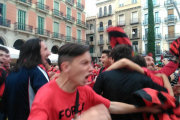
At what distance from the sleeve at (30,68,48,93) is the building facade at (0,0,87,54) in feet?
52.6

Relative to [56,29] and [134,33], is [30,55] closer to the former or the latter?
[56,29]

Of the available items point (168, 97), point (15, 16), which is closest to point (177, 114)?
point (168, 97)

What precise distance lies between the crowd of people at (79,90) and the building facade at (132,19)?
31.2 meters

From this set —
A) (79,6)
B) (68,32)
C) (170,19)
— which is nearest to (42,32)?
(68,32)

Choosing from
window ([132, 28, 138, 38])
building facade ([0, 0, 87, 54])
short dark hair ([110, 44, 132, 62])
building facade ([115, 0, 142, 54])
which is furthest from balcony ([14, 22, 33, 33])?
window ([132, 28, 138, 38])

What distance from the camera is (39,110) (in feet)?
3.84

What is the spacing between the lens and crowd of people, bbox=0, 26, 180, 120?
4.37 feet

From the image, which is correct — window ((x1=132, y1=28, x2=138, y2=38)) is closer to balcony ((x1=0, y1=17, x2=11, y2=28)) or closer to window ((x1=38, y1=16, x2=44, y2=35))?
window ((x1=38, y1=16, x2=44, y2=35))

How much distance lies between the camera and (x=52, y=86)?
1.41 m

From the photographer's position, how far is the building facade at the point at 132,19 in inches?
1284

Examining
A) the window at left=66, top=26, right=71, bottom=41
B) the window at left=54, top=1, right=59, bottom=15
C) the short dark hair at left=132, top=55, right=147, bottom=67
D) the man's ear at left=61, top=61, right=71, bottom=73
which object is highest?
the window at left=54, top=1, right=59, bottom=15

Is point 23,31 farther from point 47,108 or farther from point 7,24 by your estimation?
point 47,108

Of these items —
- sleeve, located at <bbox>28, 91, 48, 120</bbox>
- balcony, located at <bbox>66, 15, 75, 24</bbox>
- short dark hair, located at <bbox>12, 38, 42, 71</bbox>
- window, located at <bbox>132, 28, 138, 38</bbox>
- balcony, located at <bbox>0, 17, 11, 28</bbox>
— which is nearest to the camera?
sleeve, located at <bbox>28, 91, 48, 120</bbox>

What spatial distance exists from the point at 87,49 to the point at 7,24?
17.1 meters
